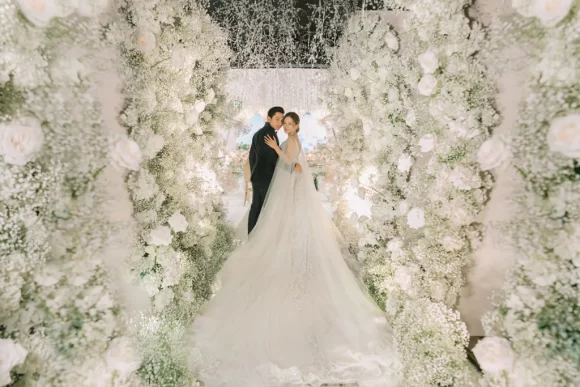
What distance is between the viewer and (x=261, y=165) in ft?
14.6

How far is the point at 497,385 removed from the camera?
169cm

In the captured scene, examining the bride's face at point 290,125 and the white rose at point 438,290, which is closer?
the white rose at point 438,290

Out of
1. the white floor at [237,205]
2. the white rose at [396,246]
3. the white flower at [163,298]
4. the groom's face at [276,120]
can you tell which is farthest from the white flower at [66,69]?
the white floor at [237,205]

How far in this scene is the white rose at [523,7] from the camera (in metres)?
1.52

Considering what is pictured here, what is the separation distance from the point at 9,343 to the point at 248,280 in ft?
6.93

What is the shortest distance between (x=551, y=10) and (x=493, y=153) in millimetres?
619

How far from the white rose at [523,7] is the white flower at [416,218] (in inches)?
46.6

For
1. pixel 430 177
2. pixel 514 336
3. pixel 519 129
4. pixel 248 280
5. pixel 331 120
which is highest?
pixel 331 120

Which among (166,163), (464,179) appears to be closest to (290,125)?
(166,163)

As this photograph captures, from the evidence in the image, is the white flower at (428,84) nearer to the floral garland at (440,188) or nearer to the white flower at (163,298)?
the floral garland at (440,188)

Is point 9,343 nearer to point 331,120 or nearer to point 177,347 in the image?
point 177,347

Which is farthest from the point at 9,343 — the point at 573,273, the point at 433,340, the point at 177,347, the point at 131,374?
the point at 573,273

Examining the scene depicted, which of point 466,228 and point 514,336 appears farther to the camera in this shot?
point 466,228

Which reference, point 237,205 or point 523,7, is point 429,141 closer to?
point 523,7
